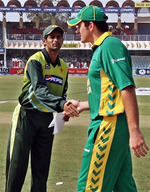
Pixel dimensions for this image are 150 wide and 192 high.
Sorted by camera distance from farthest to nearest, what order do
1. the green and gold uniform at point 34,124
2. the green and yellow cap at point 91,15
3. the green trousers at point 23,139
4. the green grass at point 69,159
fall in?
the green grass at point 69,159, the green trousers at point 23,139, the green and gold uniform at point 34,124, the green and yellow cap at point 91,15

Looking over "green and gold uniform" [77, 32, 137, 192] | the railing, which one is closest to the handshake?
"green and gold uniform" [77, 32, 137, 192]

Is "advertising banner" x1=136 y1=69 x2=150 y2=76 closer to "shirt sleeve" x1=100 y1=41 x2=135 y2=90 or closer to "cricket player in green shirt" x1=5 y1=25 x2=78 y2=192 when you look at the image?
"cricket player in green shirt" x1=5 y1=25 x2=78 y2=192

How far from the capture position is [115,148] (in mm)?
4504

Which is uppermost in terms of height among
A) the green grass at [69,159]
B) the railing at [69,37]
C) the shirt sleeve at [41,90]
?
the railing at [69,37]

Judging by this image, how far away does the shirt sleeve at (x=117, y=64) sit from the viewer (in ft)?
14.0

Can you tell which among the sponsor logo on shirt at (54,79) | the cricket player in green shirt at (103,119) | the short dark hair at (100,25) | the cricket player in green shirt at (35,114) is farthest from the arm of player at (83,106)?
the sponsor logo on shirt at (54,79)

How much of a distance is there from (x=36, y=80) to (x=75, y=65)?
58153 millimetres

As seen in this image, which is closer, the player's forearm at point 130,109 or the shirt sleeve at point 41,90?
the player's forearm at point 130,109

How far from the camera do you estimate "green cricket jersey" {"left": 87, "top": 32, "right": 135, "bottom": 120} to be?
14.0 feet

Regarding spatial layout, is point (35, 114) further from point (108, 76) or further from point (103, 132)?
point (108, 76)

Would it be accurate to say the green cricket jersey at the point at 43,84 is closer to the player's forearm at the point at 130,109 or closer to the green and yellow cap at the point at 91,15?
the green and yellow cap at the point at 91,15

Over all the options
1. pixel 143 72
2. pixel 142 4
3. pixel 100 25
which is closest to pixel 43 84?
pixel 100 25

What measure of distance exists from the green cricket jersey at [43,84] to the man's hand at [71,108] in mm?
221

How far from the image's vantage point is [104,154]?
14.8 feet
